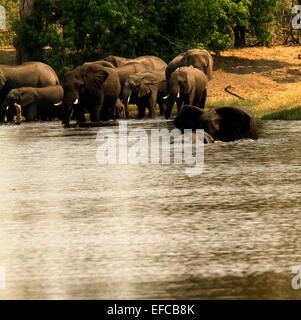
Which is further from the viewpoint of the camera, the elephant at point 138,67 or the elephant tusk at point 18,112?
the elephant at point 138,67

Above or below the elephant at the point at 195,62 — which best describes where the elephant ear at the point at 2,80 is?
below

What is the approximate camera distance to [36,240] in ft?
29.3

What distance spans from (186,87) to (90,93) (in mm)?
3300

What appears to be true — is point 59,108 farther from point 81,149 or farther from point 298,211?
point 298,211

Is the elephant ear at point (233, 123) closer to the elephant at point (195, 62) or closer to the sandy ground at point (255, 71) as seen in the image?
the elephant at point (195, 62)

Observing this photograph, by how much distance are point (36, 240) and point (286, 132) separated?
42.8 feet

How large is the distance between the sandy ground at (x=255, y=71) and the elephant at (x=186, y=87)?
360cm

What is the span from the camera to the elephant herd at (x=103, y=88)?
28.1 metres

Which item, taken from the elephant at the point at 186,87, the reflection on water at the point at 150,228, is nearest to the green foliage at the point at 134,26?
→ the elephant at the point at 186,87

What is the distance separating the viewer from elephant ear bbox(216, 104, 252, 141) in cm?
1947

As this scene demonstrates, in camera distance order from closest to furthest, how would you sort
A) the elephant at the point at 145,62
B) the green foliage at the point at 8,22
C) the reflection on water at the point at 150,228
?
the reflection on water at the point at 150,228 < the elephant at the point at 145,62 < the green foliage at the point at 8,22

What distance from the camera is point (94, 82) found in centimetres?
2823

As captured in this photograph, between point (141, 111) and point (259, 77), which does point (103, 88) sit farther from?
point (259, 77)
